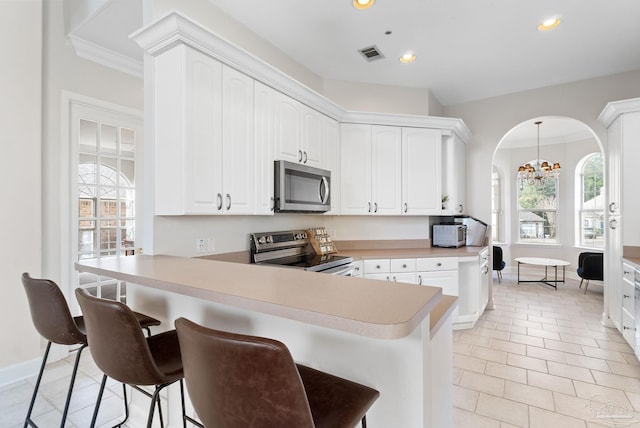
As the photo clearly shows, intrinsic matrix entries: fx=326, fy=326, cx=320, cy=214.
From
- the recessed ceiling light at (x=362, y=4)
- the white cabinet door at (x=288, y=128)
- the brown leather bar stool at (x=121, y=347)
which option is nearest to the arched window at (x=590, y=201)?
the recessed ceiling light at (x=362, y=4)

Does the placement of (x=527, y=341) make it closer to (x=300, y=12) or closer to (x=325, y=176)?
(x=325, y=176)

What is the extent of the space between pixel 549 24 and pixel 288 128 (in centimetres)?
248

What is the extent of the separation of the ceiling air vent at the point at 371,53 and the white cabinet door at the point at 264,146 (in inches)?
46.8

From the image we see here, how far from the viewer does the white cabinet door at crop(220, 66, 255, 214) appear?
90.8 inches

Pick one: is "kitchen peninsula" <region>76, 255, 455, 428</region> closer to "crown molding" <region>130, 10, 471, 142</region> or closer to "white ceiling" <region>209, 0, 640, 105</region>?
"crown molding" <region>130, 10, 471, 142</region>

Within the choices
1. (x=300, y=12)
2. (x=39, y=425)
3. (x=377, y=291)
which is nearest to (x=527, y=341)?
(x=377, y=291)

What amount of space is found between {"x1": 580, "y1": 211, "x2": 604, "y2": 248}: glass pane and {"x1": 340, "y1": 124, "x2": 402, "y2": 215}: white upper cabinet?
520 cm

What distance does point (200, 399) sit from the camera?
2.86 feet

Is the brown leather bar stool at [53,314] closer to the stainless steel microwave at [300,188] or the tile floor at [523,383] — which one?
the tile floor at [523,383]

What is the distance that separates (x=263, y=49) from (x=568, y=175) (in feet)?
22.8

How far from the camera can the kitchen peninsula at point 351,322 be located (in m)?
0.91

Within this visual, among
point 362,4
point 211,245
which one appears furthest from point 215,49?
point 211,245

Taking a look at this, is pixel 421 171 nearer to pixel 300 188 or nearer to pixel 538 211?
pixel 300 188

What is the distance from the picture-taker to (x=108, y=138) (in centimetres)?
329
